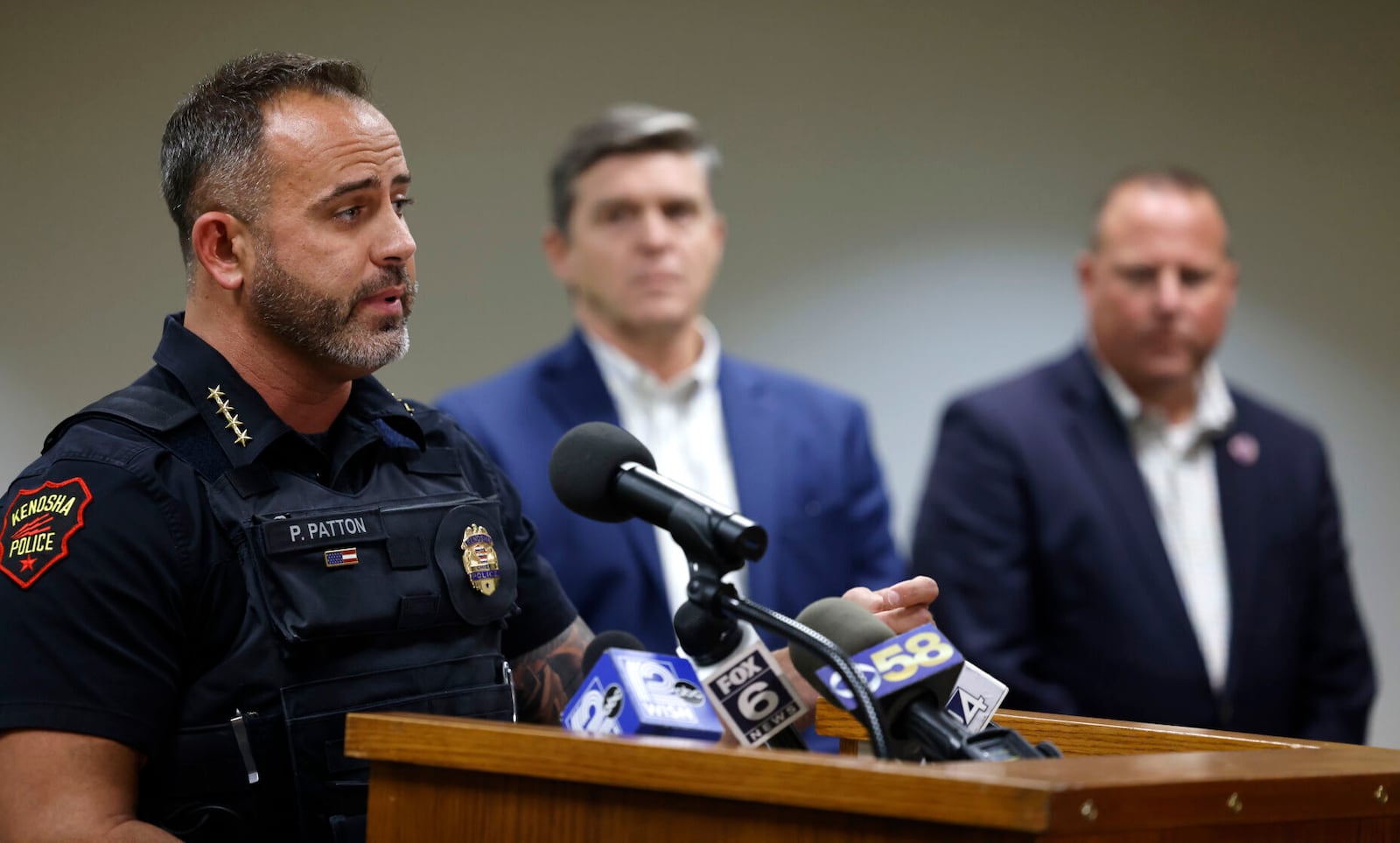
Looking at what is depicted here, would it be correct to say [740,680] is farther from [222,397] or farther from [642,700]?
[222,397]

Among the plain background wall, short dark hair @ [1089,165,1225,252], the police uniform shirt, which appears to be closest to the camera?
the police uniform shirt

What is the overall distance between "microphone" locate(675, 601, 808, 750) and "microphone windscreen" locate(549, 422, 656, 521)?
0.11 meters

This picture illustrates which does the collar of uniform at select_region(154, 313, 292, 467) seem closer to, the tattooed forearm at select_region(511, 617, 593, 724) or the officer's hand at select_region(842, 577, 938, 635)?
the tattooed forearm at select_region(511, 617, 593, 724)

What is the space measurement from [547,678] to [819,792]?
33.0 inches

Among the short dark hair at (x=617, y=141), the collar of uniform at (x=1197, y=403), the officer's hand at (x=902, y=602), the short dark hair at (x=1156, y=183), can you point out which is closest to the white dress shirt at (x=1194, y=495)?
the collar of uniform at (x=1197, y=403)

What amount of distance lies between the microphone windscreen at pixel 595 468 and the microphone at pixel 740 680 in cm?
11

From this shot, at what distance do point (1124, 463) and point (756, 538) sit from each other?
2.20m

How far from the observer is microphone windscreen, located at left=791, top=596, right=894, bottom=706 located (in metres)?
1.13

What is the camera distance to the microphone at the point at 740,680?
3.77ft

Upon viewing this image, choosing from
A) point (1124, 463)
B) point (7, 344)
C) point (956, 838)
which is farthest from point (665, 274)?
point (956, 838)

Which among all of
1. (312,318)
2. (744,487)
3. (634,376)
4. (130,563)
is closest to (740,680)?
(130,563)

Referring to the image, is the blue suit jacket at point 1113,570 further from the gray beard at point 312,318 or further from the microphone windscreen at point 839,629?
the microphone windscreen at point 839,629

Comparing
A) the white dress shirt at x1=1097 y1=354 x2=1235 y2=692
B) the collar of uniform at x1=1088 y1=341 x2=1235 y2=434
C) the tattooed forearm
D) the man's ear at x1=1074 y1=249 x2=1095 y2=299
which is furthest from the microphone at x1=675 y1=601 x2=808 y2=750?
the man's ear at x1=1074 y1=249 x2=1095 y2=299

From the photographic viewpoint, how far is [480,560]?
1571 mm
